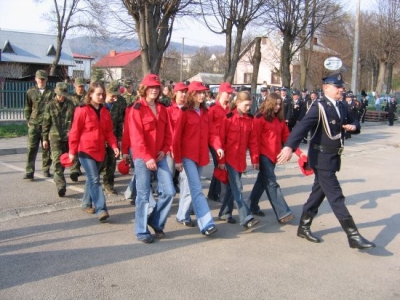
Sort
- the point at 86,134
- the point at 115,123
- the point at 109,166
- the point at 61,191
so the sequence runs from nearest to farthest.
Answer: the point at 86,134, the point at 61,191, the point at 109,166, the point at 115,123

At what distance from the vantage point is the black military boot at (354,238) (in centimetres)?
495

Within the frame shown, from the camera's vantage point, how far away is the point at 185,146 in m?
5.38

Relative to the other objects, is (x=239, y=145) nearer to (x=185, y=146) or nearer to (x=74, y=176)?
(x=185, y=146)

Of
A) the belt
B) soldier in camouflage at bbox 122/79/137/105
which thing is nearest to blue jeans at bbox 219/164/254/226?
the belt

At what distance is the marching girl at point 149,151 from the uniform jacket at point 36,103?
12.1ft

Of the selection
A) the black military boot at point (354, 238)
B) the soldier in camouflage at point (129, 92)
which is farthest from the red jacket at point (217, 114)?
the soldier in camouflage at point (129, 92)

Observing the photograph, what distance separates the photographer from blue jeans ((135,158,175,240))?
5.04 metres

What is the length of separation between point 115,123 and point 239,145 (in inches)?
112

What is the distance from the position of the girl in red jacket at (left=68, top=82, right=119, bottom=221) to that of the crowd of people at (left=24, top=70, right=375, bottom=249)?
13mm

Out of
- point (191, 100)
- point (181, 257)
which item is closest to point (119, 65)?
point (191, 100)

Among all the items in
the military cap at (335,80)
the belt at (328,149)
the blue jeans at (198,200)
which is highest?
the military cap at (335,80)

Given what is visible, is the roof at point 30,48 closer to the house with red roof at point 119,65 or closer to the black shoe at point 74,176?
the house with red roof at point 119,65

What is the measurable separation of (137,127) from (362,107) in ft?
75.7

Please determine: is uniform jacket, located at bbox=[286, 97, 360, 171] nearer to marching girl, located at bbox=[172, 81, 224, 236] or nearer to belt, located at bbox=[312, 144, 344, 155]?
belt, located at bbox=[312, 144, 344, 155]
